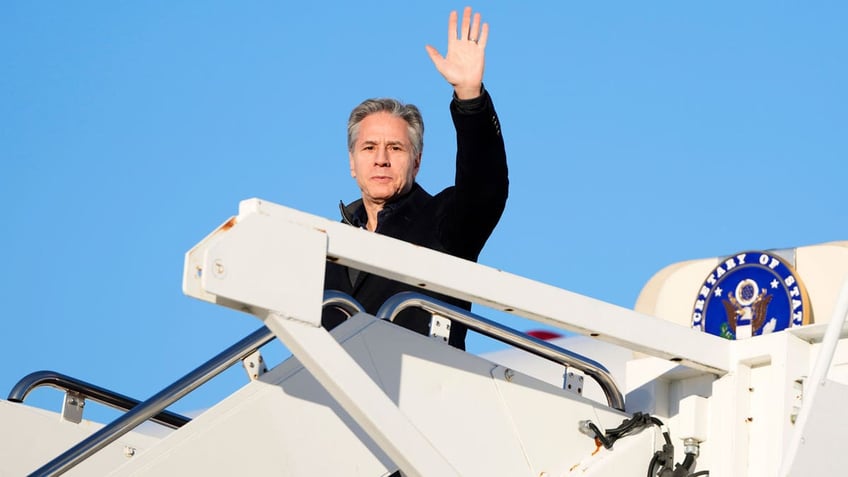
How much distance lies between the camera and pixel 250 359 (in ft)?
18.3

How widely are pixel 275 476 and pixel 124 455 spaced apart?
284cm

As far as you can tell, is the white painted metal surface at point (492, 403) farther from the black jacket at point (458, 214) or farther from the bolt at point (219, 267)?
the black jacket at point (458, 214)

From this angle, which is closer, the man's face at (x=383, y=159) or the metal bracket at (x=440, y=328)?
the metal bracket at (x=440, y=328)

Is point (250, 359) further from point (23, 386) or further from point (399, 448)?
point (23, 386)

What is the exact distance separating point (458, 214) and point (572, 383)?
1.01 metres

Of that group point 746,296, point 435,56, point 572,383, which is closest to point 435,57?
point 435,56

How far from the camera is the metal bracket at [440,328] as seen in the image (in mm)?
5543

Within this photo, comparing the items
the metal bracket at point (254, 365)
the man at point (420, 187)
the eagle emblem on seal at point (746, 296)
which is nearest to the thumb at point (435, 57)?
the man at point (420, 187)

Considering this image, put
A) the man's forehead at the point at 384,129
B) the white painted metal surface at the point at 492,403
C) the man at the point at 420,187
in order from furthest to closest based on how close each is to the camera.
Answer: the man's forehead at the point at 384,129 < the man at the point at 420,187 < the white painted metal surface at the point at 492,403

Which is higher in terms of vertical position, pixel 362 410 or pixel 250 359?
pixel 250 359

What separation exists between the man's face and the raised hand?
3.49 ft

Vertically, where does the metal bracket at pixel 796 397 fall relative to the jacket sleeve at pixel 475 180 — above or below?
below

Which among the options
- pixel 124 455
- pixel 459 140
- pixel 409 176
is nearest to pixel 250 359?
pixel 459 140

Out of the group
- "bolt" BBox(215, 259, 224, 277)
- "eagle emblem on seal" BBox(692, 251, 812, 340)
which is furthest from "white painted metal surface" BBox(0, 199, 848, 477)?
"eagle emblem on seal" BBox(692, 251, 812, 340)
